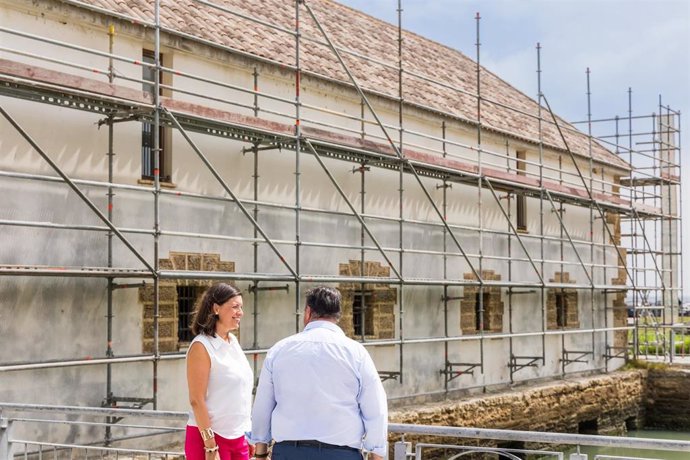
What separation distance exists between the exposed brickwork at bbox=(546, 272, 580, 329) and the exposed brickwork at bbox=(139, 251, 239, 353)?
10959 millimetres

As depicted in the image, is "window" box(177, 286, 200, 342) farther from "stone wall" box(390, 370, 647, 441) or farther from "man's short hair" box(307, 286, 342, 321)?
"man's short hair" box(307, 286, 342, 321)

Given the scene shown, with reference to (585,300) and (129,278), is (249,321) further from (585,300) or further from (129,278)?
(585,300)

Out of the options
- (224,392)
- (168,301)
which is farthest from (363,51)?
(224,392)

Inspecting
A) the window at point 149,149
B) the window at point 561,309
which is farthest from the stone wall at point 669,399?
the window at point 149,149

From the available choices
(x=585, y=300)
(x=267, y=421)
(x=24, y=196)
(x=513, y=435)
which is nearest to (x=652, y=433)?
(x=585, y=300)

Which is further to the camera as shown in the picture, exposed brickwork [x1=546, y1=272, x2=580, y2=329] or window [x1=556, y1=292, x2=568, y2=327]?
window [x1=556, y1=292, x2=568, y2=327]

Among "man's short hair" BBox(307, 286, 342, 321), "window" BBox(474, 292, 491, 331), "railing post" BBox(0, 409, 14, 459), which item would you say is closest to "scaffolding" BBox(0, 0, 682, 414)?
"window" BBox(474, 292, 491, 331)

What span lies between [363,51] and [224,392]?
572 inches

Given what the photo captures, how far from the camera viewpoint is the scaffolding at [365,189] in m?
11.9

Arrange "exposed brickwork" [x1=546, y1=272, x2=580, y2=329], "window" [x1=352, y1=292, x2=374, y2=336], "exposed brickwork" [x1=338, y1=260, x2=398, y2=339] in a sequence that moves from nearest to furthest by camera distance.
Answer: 1. "exposed brickwork" [x1=338, y1=260, x2=398, y2=339]
2. "window" [x1=352, y1=292, x2=374, y2=336]
3. "exposed brickwork" [x1=546, y1=272, x2=580, y2=329]

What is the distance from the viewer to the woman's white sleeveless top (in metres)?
6.00

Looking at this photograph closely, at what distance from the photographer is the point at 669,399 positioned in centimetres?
2450

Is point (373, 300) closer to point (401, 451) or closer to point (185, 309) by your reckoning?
point (185, 309)

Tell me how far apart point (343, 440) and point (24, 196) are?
A: 7.37 m
